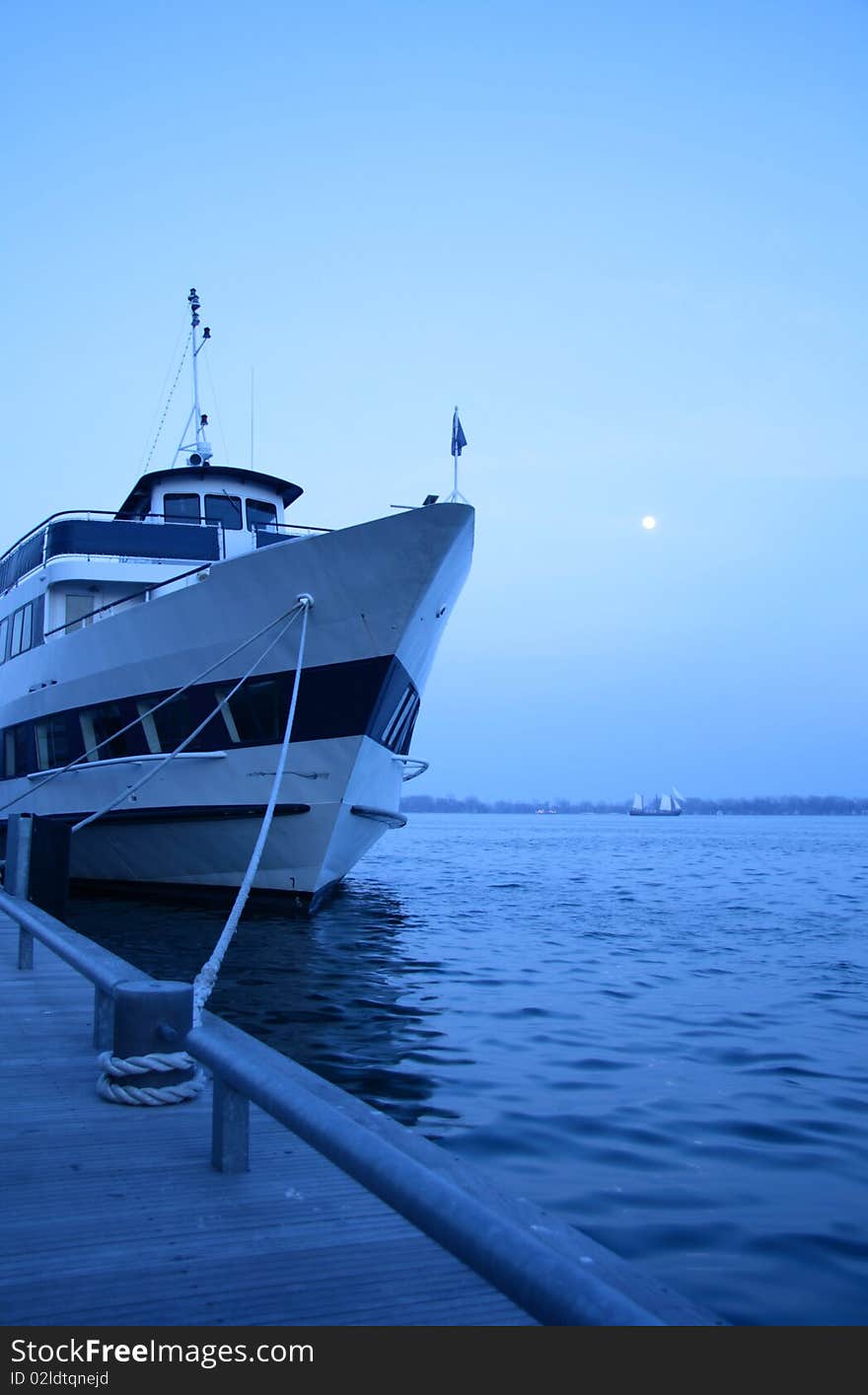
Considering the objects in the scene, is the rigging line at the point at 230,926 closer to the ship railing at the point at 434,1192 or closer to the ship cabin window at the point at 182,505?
the ship railing at the point at 434,1192

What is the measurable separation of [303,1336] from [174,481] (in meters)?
17.7

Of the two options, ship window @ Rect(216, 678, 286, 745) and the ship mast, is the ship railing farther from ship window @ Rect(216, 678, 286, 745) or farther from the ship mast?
the ship mast

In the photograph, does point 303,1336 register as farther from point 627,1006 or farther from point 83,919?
point 83,919

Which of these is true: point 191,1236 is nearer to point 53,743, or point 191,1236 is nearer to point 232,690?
point 232,690

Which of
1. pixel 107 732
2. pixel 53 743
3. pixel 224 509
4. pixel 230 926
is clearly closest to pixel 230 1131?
pixel 230 926

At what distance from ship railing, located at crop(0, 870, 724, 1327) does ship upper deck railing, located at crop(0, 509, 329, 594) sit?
12631mm

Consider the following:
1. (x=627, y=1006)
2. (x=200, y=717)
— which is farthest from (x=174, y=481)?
(x=627, y=1006)

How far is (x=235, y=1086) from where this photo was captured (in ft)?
10.4

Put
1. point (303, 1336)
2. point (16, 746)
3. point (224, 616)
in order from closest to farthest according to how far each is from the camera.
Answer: point (303, 1336), point (224, 616), point (16, 746)

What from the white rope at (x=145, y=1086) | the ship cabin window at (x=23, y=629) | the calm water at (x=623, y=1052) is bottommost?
the calm water at (x=623, y=1052)

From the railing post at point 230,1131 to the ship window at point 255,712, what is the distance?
9.68m

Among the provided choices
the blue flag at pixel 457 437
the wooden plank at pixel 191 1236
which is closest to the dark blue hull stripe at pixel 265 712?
the blue flag at pixel 457 437

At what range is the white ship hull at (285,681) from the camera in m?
12.7

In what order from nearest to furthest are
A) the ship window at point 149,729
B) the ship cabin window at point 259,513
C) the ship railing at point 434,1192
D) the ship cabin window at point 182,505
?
1. the ship railing at point 434,1192
2. the ship window at point 149,729
3. the ship cabin window at point 182,505
4. the ship cabin window at point 259,513
